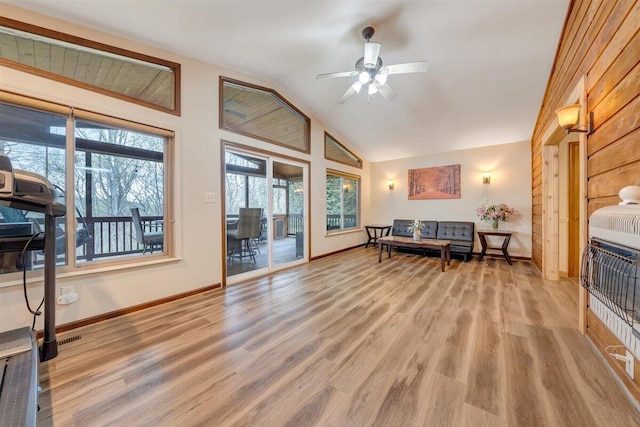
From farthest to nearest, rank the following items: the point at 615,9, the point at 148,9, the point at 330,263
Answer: the point at 330,263
the point at 148,9
the point at 615,9

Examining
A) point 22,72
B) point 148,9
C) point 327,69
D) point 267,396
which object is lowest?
point 267,396

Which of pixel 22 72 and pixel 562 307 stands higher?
pixel 22 72

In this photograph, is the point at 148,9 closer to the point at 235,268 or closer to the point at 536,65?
the point at 235,268

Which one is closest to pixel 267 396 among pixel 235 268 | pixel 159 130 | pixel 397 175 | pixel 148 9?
pixel 235 268

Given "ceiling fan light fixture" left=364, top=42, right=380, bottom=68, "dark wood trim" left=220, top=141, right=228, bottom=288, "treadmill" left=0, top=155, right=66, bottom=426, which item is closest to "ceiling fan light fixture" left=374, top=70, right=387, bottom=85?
"ceiling fan light fixture" left=364, top=42, right=380, bottom=68

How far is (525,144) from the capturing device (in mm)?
4887

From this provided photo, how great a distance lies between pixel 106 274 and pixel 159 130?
160cm

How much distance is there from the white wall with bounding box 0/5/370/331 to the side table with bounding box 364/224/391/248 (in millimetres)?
3722

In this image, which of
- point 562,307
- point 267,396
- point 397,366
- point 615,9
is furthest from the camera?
point 562,307

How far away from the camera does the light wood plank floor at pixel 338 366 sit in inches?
51.4

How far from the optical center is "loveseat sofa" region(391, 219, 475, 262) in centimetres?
486

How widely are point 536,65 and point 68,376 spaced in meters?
5.50

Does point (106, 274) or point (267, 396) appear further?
point (106, 274)

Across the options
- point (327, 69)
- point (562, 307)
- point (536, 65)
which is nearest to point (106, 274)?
point (327, 69)
